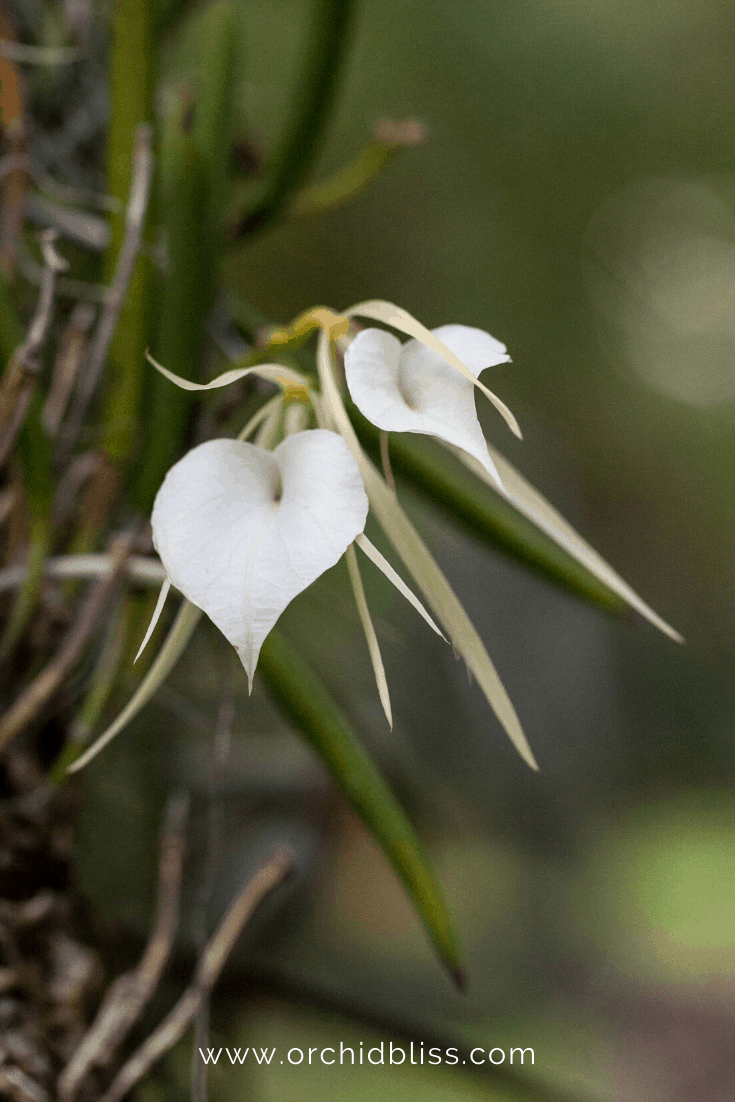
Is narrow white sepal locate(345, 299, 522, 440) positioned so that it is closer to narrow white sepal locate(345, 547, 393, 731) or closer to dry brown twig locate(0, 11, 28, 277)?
narrow white sepal locate(345, 547, 393, 731)

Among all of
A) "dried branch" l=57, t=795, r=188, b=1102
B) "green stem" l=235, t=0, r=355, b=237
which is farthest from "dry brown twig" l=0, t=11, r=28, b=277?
"dried branch" l=57, t=795, r=188, b=1102

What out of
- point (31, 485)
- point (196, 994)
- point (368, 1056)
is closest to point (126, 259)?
point (31, 485)

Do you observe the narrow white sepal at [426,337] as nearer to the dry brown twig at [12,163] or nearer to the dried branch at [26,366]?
the dried branch at [26,366]

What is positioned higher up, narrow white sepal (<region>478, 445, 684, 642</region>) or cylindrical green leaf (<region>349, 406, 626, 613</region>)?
narrow white sepal (<region>478, 445, 684, 642</region>)

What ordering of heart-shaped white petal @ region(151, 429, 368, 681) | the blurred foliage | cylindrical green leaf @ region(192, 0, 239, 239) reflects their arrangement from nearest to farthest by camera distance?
heart-shaped white petal @ region(151, 429, 368, 681), cylindrical green leaf @ region(192, 0, 239, 239), the blurred foliage

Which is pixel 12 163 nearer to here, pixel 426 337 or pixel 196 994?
pixel 426 337
